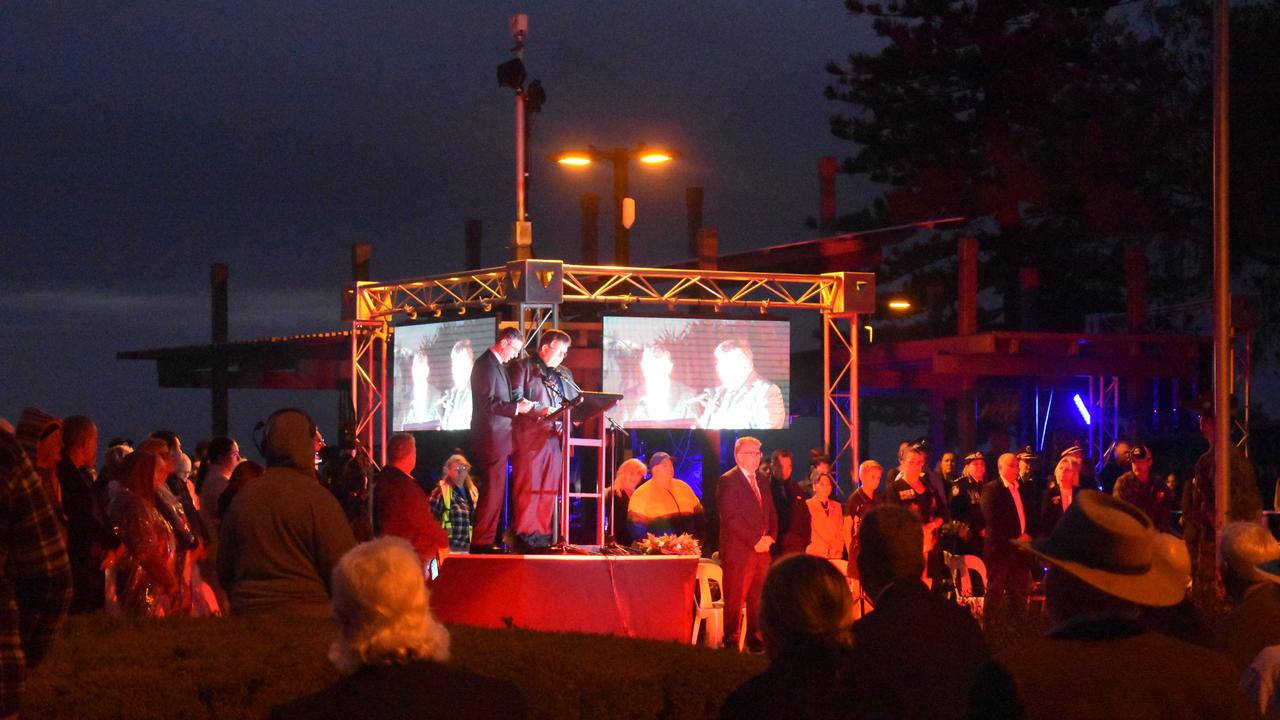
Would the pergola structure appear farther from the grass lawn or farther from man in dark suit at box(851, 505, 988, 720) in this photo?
man in dark suit at box(851, 505, 988, 720)

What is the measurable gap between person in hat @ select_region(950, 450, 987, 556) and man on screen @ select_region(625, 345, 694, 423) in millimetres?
4089

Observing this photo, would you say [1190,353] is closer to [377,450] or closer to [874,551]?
[377,450]

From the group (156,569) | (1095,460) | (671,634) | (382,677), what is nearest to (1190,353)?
(1095,460)

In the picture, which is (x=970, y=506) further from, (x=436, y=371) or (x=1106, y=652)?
(x=1106, y=652)

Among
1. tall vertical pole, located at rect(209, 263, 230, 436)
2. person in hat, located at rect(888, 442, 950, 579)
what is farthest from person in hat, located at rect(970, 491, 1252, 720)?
tall vertical pole, located at rect(209, 263, 230, 436)

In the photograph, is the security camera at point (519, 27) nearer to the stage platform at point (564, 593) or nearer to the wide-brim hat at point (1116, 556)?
the stage platform at point (564, 593)

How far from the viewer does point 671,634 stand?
438 inches

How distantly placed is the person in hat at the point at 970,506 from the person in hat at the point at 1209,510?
195cm

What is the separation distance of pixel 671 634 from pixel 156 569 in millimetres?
3876

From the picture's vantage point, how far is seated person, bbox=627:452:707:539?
13016 mm

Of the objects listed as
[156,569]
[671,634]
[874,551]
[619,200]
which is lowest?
[671,634]

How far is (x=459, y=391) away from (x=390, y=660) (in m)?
15.6

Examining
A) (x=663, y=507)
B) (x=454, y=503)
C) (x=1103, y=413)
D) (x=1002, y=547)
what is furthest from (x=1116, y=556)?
(x=1103, y=413)

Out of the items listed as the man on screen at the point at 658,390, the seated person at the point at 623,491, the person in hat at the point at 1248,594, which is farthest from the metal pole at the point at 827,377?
the person in hat at the point at 1248,594
